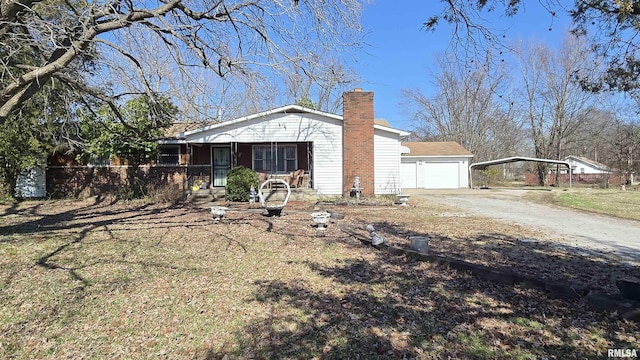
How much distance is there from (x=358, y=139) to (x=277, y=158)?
4.32m

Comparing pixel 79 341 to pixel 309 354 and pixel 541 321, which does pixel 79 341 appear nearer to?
pixel 309 354

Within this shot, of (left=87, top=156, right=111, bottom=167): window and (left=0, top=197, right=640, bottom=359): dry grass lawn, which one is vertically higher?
(left=87, top=156, right=111, bottom=167): window

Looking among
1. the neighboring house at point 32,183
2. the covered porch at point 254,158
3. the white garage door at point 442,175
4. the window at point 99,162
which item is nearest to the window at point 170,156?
the covered porch at point 254,158

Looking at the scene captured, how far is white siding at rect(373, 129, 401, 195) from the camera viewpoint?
58.6 ft

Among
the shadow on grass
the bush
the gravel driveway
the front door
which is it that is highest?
the front door

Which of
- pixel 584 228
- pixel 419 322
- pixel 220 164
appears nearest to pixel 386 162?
pixel 220 164

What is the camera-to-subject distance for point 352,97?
1706cm

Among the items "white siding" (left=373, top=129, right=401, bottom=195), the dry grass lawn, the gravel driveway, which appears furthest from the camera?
"white siding" (left=373, top=129, right=401, bottom=195)

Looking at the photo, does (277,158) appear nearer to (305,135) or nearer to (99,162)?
(305,135)

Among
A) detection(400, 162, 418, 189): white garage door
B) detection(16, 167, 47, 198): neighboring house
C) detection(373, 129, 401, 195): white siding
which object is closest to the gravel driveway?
detection(373, 129, 401, 195): white siding

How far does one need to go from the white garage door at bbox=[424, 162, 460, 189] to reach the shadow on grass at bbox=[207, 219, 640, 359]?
24566 mm

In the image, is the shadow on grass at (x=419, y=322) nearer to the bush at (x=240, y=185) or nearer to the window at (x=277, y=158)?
the bush at (x=240, y=185)

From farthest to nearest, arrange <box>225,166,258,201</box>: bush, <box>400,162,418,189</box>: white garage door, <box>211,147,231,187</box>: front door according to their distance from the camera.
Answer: <box>400,162,418,189</box>: white garage door < <box>211,147,231,187</box>: front door < <box>225,166,258,201</box>: bush

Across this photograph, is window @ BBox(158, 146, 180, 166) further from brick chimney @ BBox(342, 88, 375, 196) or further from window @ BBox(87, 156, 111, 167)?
brick chimney @ BBox(342, 88, 375, 196)
